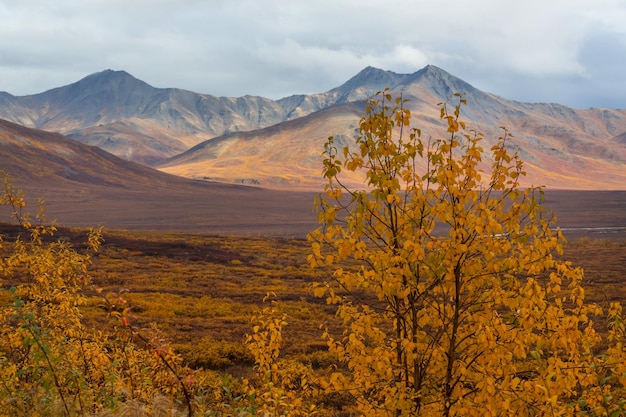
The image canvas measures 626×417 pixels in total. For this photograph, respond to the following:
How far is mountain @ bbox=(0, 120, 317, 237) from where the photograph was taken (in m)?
96.4

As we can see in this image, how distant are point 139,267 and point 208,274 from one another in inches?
257

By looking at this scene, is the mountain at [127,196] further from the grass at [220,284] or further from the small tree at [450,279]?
the small tree at [450,279]

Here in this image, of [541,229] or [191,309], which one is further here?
[191,309]

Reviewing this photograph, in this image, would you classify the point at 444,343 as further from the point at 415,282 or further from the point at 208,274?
the point at 208,274

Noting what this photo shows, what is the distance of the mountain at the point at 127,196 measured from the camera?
9638cm

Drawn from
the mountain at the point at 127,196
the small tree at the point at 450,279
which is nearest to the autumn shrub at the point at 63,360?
the small tree at the point at 450,279

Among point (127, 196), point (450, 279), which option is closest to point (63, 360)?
point (450, 279)

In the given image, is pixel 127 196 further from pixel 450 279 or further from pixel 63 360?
pixel 450 279

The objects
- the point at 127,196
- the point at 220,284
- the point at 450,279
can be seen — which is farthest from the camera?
the point at 127,196

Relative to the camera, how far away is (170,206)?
123 meters

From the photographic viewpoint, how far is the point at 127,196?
139750mm

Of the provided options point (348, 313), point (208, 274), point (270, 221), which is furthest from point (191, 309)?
point (270, 221)

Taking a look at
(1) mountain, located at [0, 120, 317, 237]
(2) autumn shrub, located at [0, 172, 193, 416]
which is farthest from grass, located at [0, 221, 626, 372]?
(1) mountain, located at [0, 120, 317, 237]

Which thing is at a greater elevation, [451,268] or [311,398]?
[451,268]
